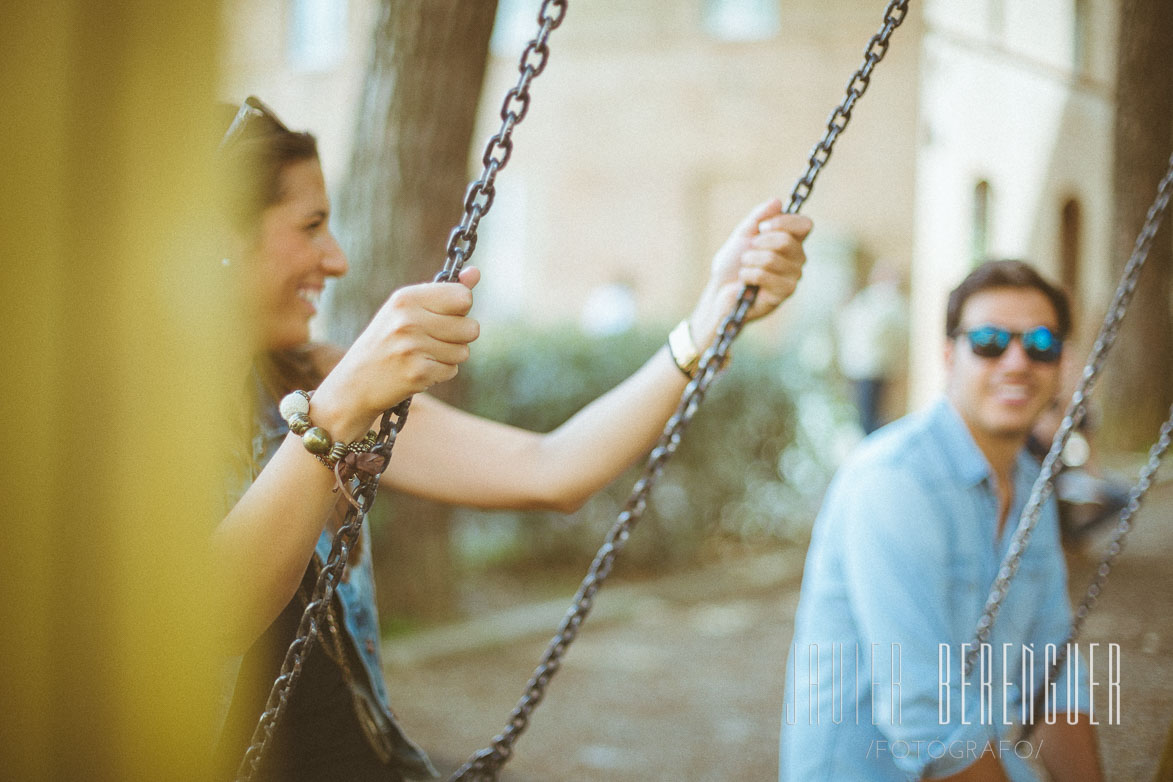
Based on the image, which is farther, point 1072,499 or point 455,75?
point 1072,499

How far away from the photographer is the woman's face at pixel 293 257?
177 centimetres

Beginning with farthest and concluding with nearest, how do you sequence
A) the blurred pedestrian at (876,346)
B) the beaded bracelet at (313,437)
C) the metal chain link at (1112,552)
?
the blurred pedestrian at (876,346)
the metal chain link at (1112,552)
the beaded bracelet at (313,437)

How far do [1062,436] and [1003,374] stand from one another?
358 mm

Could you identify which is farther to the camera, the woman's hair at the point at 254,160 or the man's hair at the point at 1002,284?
the man's hair at the point at 1002,284

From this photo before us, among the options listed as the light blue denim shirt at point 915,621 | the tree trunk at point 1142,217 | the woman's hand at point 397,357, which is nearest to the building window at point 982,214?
the tree trunk at point 1142,217

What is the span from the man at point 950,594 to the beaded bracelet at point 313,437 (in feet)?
3.92

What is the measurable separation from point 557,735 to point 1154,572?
4866mm

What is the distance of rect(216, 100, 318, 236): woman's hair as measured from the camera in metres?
1.64

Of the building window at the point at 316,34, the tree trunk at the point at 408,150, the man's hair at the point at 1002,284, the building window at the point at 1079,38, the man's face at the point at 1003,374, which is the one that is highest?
the building window at the point at 316,34

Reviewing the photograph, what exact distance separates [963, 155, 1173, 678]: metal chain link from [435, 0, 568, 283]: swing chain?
128 centimetres

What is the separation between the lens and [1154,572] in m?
7.28

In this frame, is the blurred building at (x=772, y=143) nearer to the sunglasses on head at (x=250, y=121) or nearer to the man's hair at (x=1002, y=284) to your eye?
the man's hair at (x=1002, y=284)

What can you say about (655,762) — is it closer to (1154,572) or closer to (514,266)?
(1154,572)

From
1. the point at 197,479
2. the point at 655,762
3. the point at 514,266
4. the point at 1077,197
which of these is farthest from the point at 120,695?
the point at 514,266
